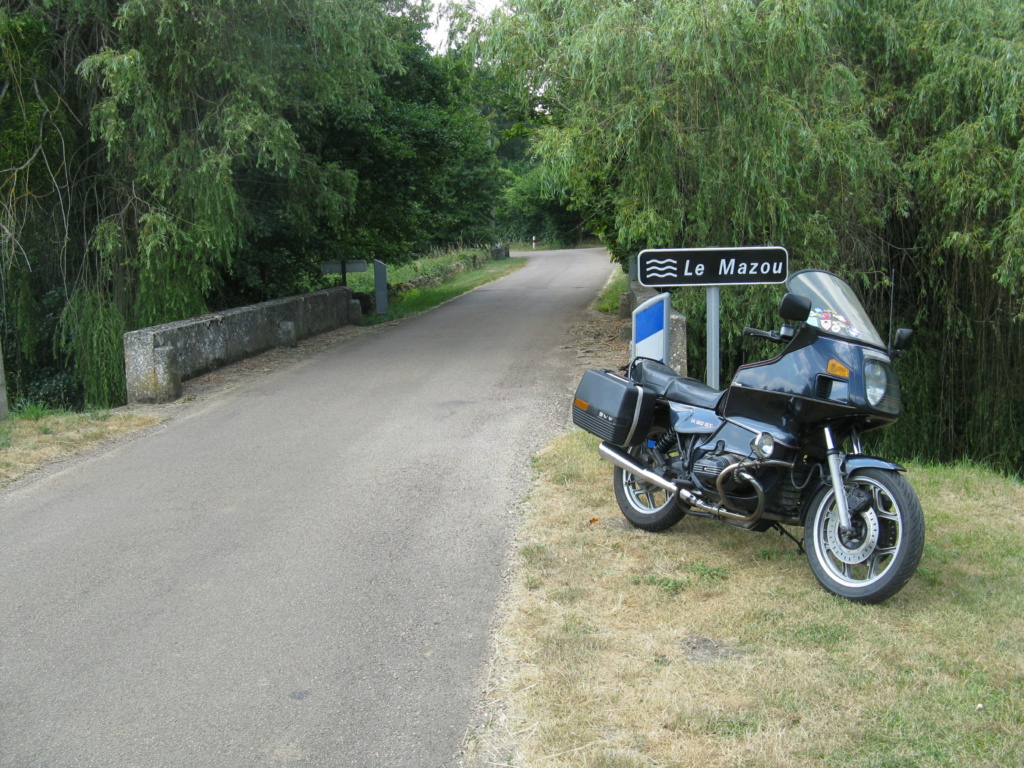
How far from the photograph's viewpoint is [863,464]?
16.0ft

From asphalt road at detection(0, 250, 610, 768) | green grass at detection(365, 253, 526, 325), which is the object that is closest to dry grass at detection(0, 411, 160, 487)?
asphalt road at detection(0, 250, 610, 768)

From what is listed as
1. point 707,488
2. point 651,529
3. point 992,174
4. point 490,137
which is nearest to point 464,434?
point 651,529

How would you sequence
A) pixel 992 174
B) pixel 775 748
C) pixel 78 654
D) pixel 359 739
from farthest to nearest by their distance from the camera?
pixel 992 174, pixel 78 654, pixel 359 739, pixel 775 748

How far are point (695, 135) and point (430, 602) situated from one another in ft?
21.9

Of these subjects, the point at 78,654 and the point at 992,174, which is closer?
the point at 78,654

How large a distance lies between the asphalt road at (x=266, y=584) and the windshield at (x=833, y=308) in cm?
233

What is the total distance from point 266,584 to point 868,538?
332 centimetres

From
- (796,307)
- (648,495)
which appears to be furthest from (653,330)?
(796,307)

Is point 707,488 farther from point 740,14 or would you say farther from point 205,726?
point 740,14

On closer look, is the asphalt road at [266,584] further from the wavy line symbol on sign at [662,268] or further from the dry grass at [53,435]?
the wavy line symbol on sign at [662,268]

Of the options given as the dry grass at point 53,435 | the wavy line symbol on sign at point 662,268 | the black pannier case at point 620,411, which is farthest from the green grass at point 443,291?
the black pannier case at point 620,411

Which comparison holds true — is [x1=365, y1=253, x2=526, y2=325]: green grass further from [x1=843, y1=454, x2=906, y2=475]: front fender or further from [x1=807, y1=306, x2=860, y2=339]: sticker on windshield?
[x1=843, y1=454, x2=906, y2=475]: front fender

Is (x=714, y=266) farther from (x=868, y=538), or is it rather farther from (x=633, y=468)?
(x=868, y=538)

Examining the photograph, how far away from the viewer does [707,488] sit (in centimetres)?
564
